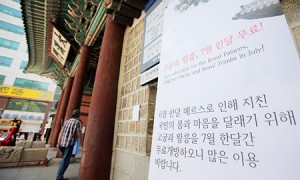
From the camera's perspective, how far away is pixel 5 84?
15.6 meters

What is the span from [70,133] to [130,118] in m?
1.78

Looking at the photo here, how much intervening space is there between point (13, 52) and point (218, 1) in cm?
2308

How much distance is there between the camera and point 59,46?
557 centimetres

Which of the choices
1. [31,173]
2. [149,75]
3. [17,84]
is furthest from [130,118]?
[17,84]

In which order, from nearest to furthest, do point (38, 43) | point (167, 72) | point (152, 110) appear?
point (167, 72) < point (152, 110) < point (38, 43)

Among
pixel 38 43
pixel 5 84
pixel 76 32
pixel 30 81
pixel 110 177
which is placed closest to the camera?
→ pixel 110 177

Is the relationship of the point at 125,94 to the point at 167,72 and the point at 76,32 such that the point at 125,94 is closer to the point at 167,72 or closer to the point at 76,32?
the point at 167,72

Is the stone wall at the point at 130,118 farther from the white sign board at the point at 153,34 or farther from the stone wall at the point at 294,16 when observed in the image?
the stone wall at the point at 294,16

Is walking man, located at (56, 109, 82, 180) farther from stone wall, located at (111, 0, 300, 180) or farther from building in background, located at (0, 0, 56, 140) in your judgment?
building in background, located at (0, 0, 56, 140)

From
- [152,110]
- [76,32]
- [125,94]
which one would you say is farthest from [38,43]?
[152,110]

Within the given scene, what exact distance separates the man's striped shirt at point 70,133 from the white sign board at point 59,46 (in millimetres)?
3326

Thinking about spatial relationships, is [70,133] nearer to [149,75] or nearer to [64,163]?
[64,163]

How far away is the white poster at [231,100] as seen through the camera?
425mm

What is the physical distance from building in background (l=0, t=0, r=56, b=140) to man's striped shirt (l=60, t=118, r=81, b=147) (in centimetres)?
1628
